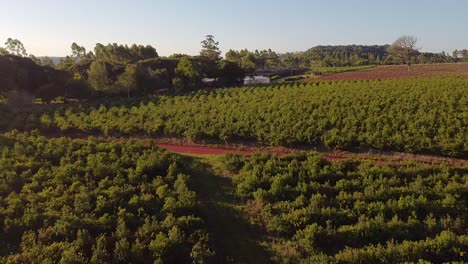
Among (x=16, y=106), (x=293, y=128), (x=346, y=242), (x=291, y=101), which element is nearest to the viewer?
(x=346, y=242)

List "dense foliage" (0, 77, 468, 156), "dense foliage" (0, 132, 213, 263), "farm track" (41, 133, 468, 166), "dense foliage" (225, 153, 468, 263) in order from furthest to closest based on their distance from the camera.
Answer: "dense foliage" (0, 77, 468, 156) < "farm track" (41, 133, 468, 166) < "dense foliage" (0, 132, 213, 263) < "dense foliage" (225, 153, 468, 263)

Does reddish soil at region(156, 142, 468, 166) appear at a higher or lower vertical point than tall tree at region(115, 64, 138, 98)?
lower

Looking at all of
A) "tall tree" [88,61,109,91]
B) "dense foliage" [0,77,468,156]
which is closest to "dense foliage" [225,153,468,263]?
"dense foliage" [0,77,468,156]

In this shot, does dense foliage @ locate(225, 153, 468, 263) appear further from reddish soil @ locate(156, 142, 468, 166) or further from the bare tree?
the bare tree

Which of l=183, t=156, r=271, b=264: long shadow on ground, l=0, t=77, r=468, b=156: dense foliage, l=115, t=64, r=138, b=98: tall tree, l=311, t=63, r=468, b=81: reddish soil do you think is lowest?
l=183, t=156, r=271, b=264: long shadow on ground

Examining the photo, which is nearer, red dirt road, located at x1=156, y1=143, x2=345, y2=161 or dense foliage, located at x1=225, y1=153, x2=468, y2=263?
dense foliage, located at x1=225, y1=153, x2=468, y2=263

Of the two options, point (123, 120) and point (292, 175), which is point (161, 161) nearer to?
point (292, 175)

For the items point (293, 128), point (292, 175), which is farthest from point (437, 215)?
point (293, 128)
